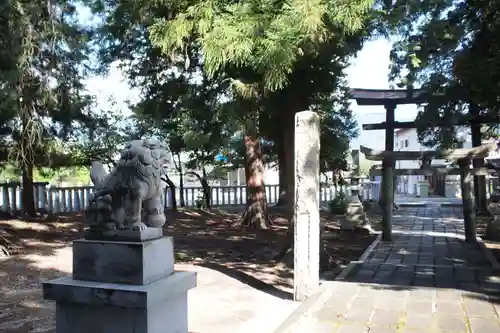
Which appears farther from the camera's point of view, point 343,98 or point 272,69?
point 343,98

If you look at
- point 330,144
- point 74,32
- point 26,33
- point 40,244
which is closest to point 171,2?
point 26,33

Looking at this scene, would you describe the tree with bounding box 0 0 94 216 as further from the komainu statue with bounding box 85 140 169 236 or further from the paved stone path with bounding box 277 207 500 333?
the paved stone path with bounding box 277 207 500 333

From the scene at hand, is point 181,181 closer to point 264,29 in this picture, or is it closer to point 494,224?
point 494,224

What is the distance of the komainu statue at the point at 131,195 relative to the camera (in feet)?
9.82

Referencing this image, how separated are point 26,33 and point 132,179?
497 centimetres

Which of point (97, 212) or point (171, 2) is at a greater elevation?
point (171, 2)

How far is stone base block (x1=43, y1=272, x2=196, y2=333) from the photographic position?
269cm

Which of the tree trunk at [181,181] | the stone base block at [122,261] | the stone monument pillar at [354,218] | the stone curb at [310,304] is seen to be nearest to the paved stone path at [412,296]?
the stone curb at [310,304]

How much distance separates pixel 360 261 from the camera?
7.82 m

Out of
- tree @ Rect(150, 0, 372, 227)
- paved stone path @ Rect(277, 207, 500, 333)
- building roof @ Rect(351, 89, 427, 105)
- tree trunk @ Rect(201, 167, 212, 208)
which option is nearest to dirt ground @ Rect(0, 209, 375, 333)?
paved stone path @ Rect(277, 207, 500, 333)

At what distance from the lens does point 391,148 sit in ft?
42.8

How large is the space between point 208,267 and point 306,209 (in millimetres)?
2750

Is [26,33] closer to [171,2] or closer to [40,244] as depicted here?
[171,2]

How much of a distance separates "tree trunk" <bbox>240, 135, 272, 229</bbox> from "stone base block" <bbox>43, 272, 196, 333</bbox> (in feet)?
30.5
